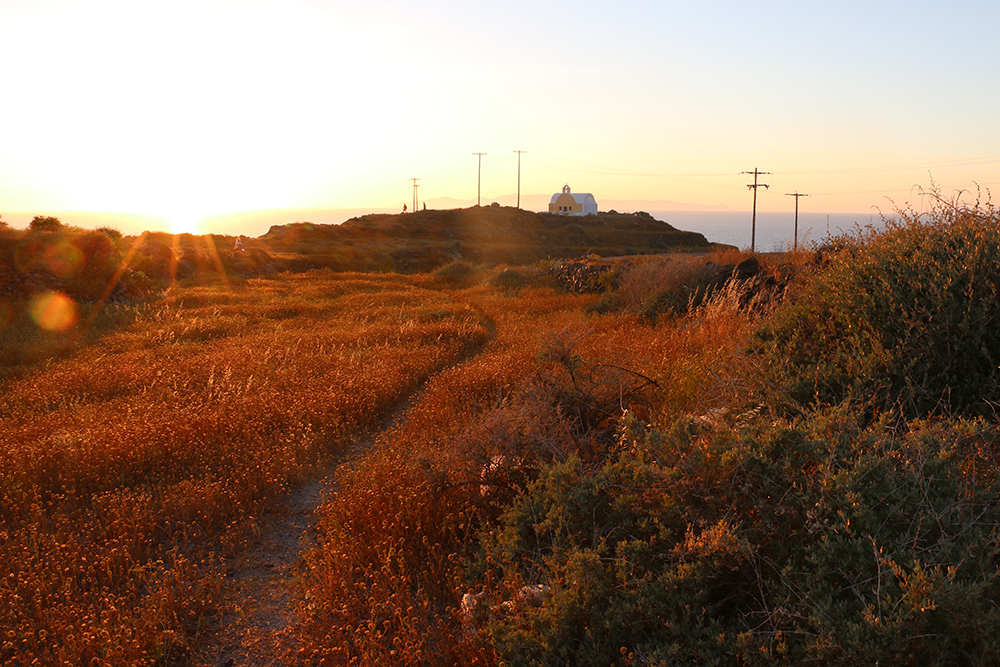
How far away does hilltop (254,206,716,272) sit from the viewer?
45.0 m

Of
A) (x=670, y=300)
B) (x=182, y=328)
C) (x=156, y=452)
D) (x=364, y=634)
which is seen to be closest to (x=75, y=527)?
(x=156, y=452)

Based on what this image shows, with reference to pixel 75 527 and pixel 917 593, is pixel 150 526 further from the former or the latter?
pixel 917 593

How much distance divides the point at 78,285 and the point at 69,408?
14.9m

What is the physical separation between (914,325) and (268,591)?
214 inches

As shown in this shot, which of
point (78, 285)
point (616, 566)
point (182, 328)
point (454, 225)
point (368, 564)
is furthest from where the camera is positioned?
point (454, 225)

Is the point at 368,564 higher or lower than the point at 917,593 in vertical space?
lower

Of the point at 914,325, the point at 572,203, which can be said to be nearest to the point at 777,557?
the point at 914,325

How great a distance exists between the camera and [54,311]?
1750 cm

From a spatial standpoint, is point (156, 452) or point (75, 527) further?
point (156, 452)

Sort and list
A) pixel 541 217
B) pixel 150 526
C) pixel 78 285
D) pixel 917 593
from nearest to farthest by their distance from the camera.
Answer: pixel 917 593
pixel 150 526
pixel 78 285
pixel 541 217

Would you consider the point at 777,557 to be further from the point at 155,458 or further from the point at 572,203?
the point at 572,203

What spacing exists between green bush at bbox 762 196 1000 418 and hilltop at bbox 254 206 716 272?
36.9 metres

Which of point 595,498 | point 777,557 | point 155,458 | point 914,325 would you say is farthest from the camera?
point 155,458

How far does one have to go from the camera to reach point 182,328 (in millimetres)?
14805
